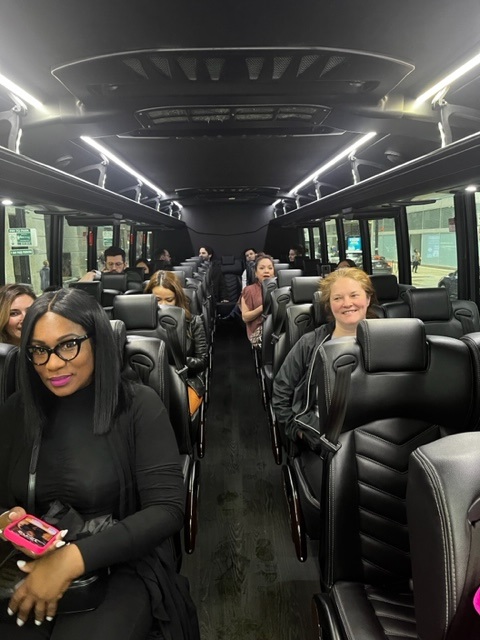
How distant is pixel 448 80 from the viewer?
9.69 ft

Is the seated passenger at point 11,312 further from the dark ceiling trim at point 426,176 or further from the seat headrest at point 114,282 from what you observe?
the seat headrest at point 114,282

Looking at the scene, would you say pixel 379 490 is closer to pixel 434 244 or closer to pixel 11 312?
pixel 11 312

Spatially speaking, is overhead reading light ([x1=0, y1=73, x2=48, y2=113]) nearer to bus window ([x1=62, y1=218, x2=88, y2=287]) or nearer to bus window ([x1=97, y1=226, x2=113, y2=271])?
bus window ([x1=62, y1=218, x2=88, y2=287])

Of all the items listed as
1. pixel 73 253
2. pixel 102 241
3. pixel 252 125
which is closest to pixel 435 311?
pixel 252 125

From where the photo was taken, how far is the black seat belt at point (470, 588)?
1.03 m

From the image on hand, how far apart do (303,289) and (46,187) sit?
2557 millimetres

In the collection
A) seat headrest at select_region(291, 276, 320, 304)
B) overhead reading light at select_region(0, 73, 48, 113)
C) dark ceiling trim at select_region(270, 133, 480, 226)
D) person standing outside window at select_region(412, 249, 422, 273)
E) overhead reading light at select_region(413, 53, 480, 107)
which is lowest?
seat headrest at select_region(291, 276, 320, 304)

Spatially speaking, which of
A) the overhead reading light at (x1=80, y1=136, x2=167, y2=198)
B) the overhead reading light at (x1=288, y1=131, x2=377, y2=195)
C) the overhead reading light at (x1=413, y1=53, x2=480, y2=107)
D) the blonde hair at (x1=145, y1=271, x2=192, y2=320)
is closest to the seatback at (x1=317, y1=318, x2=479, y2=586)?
the overhead reading light at (x1=413, y1=53, x2=480, y2=107)

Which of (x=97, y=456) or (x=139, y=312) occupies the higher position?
(x=139, y=312)

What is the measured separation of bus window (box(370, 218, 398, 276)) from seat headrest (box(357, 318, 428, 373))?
5.41 m

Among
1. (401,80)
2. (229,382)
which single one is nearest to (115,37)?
(401,80)

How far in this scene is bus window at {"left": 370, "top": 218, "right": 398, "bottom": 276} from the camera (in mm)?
7110

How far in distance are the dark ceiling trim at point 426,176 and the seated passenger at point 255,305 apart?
6.74 feet

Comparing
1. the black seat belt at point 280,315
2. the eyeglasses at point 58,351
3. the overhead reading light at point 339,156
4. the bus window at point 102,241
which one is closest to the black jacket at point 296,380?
the eyeglasses at point 58,351
